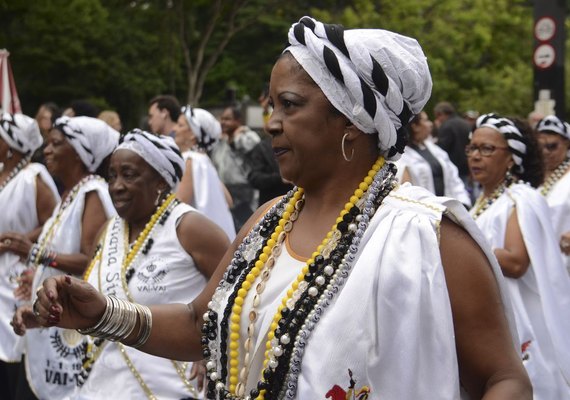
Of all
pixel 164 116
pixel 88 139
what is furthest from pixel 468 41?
pixel 88 139

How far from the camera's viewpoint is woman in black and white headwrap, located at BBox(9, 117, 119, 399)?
6.33 meters

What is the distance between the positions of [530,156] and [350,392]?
420 cm

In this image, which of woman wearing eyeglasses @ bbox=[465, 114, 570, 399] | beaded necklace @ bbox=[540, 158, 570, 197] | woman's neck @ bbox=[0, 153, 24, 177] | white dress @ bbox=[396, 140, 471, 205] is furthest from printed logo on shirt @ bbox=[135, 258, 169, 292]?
beaded necklace @ bbox=[540, 158, 570, 197]

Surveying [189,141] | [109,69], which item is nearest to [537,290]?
[189,141]

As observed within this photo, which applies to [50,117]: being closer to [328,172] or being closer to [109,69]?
[328,172]

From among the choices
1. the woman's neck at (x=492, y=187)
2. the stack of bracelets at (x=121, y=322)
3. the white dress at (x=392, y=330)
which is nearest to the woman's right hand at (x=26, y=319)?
the stack of bracelets at (x=121, y=322)

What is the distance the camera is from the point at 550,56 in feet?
45.7

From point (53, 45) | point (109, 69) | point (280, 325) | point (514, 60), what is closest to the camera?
point (280, 325)

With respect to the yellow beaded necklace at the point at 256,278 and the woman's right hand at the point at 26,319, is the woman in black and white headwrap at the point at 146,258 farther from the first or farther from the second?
the yellow beaded necklace at the point at 256,278

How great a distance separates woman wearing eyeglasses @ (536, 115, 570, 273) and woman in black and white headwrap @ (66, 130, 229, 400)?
3.11 m

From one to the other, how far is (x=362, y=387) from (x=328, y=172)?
2.10 ft

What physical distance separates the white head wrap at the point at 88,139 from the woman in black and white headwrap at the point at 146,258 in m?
1.20

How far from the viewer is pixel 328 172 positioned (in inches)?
125

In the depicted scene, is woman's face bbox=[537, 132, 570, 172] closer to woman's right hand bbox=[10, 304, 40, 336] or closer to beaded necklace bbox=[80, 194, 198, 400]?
beaded necklace bbox=[80, 194, 198, 400]
